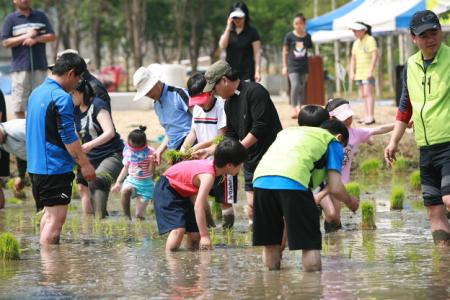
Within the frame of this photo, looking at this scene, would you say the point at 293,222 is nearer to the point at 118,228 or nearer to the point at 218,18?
the point at 118,228

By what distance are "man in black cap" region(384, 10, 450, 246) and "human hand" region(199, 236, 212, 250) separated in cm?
180

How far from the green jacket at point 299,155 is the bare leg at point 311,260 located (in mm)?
470

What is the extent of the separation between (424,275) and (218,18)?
161 ft

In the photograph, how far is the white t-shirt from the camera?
1170 centimetres

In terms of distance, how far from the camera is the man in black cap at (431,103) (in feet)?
31.0

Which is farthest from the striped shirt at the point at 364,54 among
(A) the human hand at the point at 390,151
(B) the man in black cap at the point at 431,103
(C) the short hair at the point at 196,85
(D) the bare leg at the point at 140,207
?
(B) the man in black cap at the point at 431,103

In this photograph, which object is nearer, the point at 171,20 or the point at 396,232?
the point at 396,232

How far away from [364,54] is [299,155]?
1244cm

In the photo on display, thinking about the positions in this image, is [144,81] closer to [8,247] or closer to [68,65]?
[68,65]

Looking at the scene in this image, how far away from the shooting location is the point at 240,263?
9.53 meters

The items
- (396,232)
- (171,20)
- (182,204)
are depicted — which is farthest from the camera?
(171,20)

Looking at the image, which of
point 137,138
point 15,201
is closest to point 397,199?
point 137,138

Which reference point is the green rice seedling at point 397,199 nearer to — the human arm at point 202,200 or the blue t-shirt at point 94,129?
the blue t-shirt at point 94,129

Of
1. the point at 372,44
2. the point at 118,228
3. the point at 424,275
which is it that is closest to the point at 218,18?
the point at 372,44
